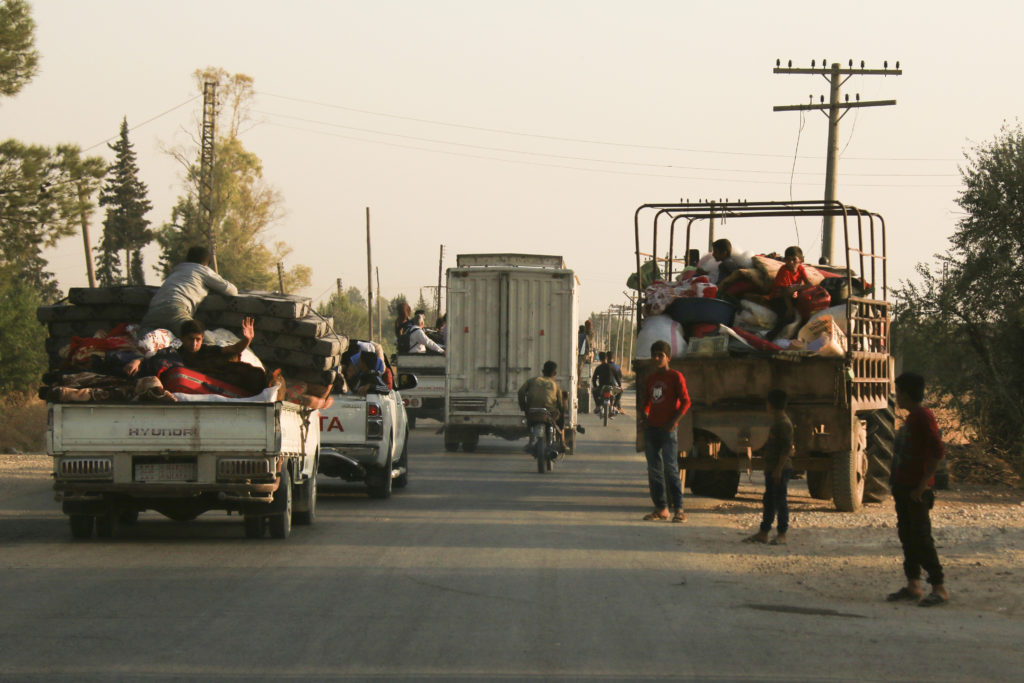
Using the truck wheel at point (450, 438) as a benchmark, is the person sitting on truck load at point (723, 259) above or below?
above

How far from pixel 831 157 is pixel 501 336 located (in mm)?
12116

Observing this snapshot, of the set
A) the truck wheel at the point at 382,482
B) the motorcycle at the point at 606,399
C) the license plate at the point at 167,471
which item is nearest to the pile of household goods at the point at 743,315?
the truck wheel at the point at 382,482

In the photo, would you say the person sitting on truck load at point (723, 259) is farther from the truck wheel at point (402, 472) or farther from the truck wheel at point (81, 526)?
the truck wheel at point (81, 526)

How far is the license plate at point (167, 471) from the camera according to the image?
11.3 m

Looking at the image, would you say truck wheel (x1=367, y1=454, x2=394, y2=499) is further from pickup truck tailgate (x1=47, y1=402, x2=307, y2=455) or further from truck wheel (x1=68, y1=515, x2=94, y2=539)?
pickup truck tailgate (x1=47, y1=402, x2=307, y2=455)

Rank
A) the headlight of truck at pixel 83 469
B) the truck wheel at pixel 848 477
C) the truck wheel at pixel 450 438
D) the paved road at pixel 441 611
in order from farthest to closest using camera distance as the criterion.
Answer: the truck wheel at pixel 450 438
the truck wheel at pixel 848 477
the headlight of truck at pixel 83 469
the paved road at pixel 441 611

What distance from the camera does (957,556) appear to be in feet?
37.6

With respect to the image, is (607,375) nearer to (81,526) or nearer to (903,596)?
(81,526)

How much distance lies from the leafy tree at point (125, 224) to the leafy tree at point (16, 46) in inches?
2543

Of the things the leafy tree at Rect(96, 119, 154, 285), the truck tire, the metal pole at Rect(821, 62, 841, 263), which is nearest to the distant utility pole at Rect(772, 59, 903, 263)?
the metal pole at Rect(821, 62, 841, 263)

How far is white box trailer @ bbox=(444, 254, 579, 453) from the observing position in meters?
25.1

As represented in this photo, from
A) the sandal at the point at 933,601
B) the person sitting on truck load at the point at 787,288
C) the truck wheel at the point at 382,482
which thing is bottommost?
the sandal at the point at 933,601

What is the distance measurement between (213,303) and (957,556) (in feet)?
24.3

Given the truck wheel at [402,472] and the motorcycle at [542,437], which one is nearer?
the truck wheel at [402,472]
